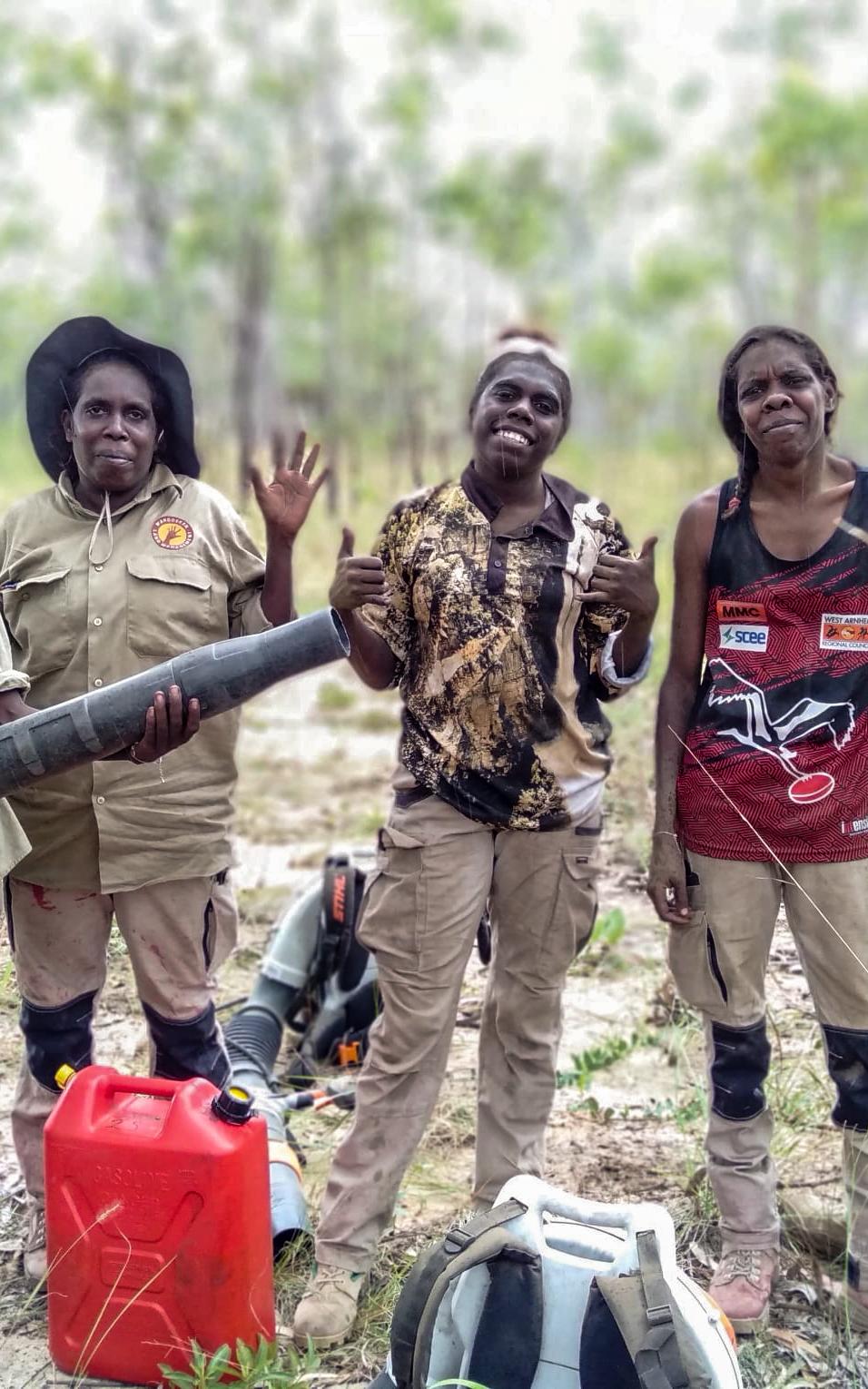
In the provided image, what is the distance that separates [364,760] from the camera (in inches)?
258

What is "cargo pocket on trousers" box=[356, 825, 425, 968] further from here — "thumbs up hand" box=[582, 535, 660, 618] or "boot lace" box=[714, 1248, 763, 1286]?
"boot lace" box=[714, 1248, 763, 1286]

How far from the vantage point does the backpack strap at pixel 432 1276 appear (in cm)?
191

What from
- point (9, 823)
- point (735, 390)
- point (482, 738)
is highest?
point (735, 390)

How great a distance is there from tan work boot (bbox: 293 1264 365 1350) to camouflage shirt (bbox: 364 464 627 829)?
90 centimetres

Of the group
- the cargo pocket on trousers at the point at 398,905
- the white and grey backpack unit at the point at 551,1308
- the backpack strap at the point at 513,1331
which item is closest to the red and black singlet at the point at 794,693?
the cargo pocket on trousers at the point at 398,905

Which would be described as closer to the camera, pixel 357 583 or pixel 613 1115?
pixel 357 583

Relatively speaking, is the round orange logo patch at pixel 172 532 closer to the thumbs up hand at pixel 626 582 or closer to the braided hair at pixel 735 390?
the thumbs up hand at pixel 626 582

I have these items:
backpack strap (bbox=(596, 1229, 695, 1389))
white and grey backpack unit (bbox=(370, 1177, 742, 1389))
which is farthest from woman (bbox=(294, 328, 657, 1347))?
backpack strap (bbox=(596, 1229, 695, 1389))

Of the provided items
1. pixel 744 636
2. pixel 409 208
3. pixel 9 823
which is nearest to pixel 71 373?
pixel 9 823

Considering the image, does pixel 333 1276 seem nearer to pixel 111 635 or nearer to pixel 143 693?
pixel 143 693

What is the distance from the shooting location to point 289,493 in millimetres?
2367

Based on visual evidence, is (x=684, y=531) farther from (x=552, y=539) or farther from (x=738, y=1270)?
(x=738, y=1270)

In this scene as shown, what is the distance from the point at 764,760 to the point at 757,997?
0.47 metres

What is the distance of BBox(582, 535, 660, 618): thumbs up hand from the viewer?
7.56 ft
